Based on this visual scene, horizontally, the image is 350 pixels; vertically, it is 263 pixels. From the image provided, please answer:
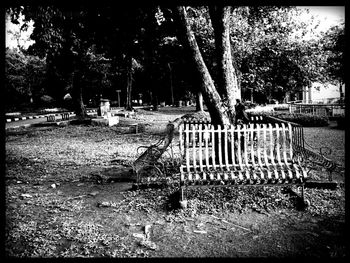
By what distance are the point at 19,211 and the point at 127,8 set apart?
8390 millimetres

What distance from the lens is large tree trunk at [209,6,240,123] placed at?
7.00 m

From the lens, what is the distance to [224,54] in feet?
23.4

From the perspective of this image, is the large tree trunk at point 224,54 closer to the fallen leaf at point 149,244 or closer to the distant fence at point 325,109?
the fallen leaf at point 149,244

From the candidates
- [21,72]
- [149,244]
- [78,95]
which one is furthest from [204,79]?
[21,72]

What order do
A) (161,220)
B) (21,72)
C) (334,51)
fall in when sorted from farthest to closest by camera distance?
(21,72)
(334,51)
(161,220)

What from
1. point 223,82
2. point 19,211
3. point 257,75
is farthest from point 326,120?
point 19,211

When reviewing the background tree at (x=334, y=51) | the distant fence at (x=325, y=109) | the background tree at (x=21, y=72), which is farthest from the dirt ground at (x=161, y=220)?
the background tree at (x=21, y=72)

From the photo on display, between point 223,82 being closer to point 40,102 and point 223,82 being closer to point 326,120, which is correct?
A: point 326,120

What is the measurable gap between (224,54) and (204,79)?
102cm

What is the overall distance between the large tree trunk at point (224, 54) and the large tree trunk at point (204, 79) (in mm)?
366

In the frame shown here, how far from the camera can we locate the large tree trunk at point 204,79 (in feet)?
21.2

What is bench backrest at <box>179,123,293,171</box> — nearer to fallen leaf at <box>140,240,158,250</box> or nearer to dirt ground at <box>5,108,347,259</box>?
dirt ground at <box>5,108,347,259</box>

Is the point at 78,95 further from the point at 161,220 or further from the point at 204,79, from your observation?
the point at 161,220

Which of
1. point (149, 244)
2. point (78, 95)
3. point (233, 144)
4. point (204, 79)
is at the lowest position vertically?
point (149, 244)
